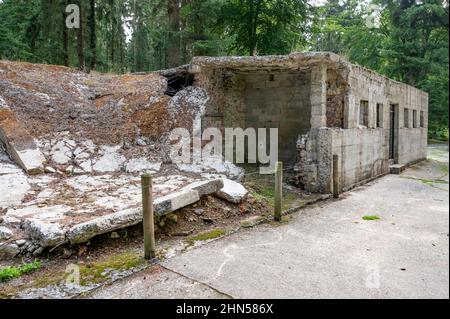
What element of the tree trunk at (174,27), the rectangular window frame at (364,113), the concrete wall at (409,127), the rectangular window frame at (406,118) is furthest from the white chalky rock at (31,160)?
the rectangular window frame at (406,118)

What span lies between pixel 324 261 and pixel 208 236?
1687mm

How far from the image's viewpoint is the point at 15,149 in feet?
22.0

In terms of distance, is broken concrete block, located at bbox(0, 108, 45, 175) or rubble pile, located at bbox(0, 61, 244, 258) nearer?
rubble pile, located at bbox(0, 61, 244, 258)

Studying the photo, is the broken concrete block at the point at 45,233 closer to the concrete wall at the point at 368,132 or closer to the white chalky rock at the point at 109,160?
the white chalky rock at the point at 109,160

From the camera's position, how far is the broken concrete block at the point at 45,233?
4030 mm

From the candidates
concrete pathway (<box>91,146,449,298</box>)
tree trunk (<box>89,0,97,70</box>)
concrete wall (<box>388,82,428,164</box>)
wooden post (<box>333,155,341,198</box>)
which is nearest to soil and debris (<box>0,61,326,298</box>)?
concrete pathway (<box>91,146,449,298</box>)

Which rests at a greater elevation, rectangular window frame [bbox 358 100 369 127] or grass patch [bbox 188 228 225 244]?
rectangular window frame [bbox 358 100 369 127]

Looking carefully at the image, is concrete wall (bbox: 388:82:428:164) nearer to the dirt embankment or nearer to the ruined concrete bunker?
the ruined concrete bunker

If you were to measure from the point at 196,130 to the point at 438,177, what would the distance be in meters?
8.03

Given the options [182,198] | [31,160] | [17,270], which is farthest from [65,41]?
[17,270]

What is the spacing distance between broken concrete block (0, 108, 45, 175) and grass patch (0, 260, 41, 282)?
9.73 feet

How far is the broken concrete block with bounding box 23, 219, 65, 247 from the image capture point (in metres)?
4.03

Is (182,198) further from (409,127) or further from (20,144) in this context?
(409,127)
